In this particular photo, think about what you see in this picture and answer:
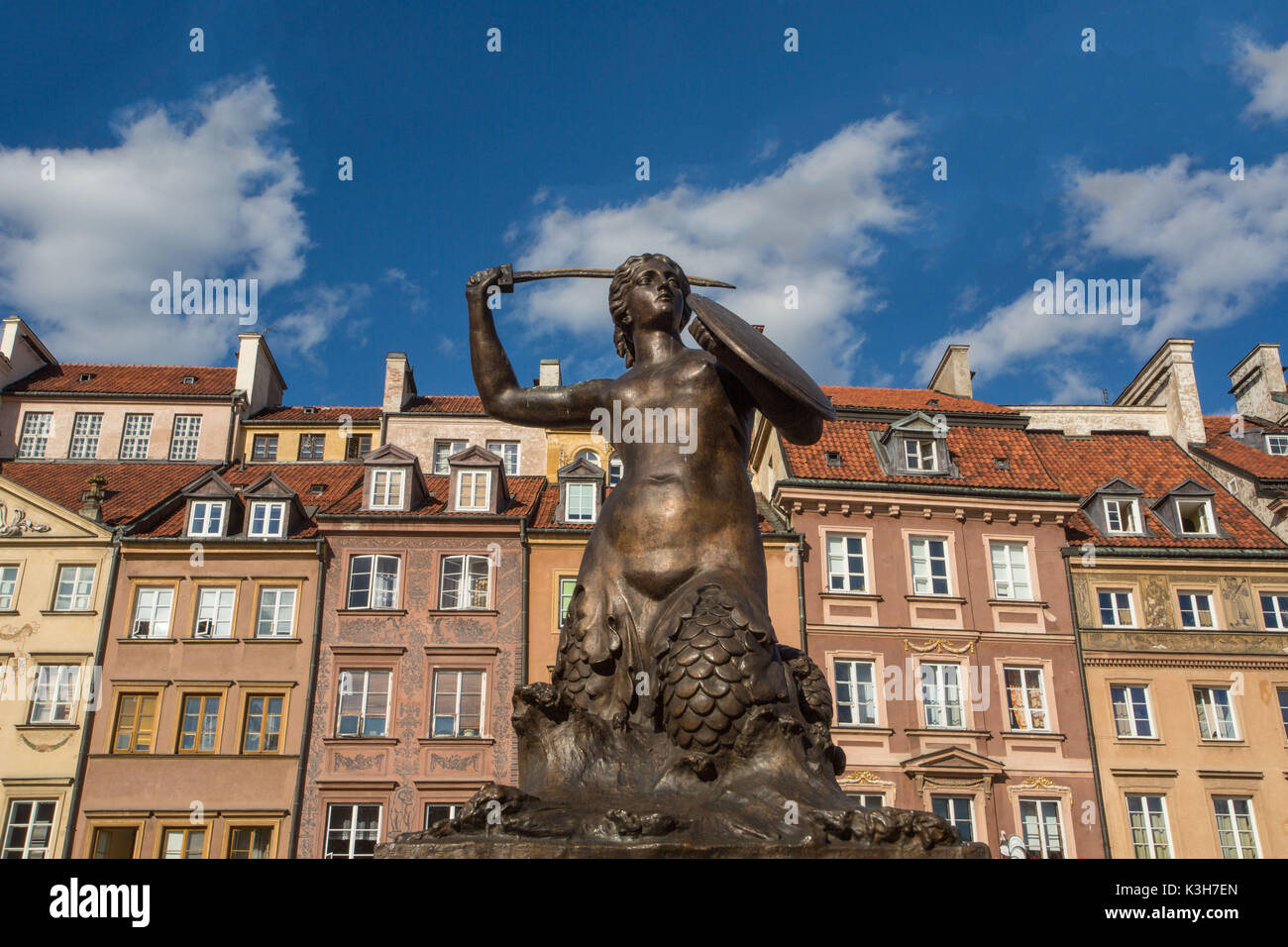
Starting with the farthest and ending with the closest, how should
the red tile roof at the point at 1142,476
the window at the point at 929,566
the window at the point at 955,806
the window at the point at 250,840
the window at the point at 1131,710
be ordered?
1. the red tile roof at the point at 1142,476
2. the window at the point at 929,566
3. the window at the point at 1131,710
4. the window at the point at 955,806
5. the window at the point at 250,840

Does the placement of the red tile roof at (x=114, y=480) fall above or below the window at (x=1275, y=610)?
above

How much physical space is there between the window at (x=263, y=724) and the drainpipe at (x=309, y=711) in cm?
67

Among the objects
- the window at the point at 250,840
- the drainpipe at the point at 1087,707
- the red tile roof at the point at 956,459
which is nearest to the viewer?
the window at the point at 250,840

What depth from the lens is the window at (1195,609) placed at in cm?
3052

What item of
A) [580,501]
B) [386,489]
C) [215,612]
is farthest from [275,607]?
[580,501]

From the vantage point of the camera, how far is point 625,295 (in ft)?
22.0

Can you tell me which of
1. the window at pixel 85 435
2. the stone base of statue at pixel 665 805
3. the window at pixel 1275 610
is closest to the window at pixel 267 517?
the window at pixel 85 435

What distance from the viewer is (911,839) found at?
454cm

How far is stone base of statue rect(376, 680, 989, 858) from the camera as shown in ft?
14.4

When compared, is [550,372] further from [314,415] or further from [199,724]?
[199,724]

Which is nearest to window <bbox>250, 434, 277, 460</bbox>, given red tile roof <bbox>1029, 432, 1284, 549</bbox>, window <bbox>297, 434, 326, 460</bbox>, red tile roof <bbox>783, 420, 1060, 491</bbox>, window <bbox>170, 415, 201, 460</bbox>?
window <bbox>297, 434, 326, 460</bbox>

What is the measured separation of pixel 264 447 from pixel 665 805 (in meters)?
40.9

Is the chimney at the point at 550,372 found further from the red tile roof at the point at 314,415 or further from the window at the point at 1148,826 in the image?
the window at the point at 1148,826
